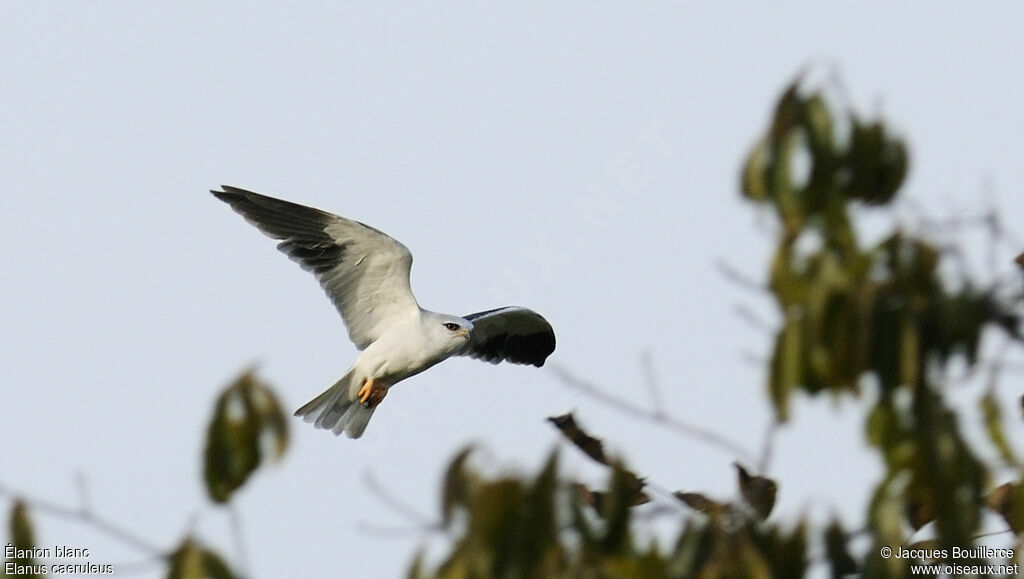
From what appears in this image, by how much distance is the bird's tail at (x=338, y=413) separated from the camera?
8695mm

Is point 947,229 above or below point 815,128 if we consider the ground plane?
below

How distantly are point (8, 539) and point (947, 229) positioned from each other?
247 cm

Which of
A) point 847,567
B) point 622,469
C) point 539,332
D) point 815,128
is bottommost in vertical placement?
point 847,567

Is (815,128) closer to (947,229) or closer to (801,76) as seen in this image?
(801,76)

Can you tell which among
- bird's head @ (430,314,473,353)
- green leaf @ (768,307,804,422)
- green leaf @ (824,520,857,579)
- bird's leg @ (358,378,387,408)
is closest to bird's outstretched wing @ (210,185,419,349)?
bird's head @ (430,314,473,353)

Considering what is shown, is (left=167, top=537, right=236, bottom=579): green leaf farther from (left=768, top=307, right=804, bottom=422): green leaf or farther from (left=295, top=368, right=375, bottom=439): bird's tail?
(left=295, top=368, right=375, bottom=439): bird's tail

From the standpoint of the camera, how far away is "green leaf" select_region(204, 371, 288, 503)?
3.10 meters

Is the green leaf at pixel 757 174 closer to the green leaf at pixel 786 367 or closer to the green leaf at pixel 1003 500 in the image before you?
the green leaf at pixel 786 367

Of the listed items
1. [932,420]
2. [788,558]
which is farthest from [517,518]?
[932,420]

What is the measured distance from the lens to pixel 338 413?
345 inches

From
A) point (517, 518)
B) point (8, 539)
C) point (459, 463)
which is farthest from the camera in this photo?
point (8, 539)

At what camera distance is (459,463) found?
9.49 feet

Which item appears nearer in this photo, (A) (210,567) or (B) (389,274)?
(A) (210,567)

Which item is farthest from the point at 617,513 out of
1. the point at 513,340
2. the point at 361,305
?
the point at 513,340
